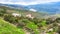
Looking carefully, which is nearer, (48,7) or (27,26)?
(27,26)

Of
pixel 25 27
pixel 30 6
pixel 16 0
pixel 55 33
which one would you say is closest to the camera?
A: pixel 55 33

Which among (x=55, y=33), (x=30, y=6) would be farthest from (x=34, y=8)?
(x=55, y=33)

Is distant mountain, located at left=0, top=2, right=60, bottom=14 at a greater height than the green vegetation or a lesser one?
greater

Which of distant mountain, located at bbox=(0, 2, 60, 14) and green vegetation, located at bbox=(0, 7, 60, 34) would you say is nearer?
green vegetation, located at bbox=(0, 7, 60, 34)

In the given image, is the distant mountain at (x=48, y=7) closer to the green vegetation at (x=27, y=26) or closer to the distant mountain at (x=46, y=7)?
the distant mountain at (x=46, y=7)

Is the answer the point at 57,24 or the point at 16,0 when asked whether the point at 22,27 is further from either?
the point at 16,0

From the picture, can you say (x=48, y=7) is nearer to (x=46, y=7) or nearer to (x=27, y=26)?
(x=46, y=7)

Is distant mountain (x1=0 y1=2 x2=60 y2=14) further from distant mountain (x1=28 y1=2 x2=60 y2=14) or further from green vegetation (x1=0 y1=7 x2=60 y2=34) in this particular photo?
green vegetation (x1=0 y1=7 x2=60 y2=34)

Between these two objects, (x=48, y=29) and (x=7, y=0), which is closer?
(x=48, y=29)

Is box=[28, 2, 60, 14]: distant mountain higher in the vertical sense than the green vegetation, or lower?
higher

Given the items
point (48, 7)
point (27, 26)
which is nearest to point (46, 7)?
point (48, 7)

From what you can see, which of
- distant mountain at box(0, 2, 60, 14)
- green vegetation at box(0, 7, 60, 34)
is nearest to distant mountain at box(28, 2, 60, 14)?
distant mountain at box(0, 2, 60, 14)
